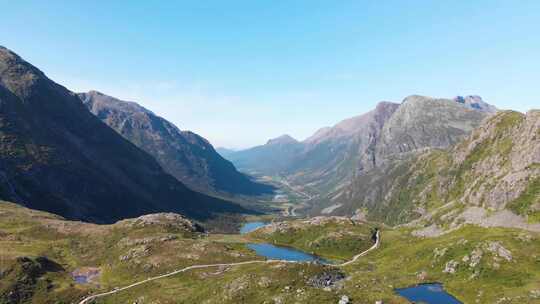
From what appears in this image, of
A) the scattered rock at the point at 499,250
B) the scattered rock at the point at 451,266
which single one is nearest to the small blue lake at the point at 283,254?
the scattered rock at the point at 451,266

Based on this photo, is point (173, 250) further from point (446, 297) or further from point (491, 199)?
point (491, 199)

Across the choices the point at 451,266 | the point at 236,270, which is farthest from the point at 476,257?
the point at 236,270

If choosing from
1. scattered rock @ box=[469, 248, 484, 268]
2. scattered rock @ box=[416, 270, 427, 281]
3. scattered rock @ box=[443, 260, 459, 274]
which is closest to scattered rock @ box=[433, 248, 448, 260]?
scattered rock @ box=[443, 260, 459, 274]

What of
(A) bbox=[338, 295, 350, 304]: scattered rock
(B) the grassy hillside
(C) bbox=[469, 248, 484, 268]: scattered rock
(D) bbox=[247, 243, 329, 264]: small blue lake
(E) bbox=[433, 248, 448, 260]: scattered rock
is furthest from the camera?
(D) bbox=[247, 243, 329, 264]: small blue lake

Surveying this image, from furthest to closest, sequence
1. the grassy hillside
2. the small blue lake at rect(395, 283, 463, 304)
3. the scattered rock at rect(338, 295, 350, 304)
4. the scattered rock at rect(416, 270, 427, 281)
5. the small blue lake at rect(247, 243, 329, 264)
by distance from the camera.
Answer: the small blue lake at rect(247, 243, 329, 264) → the scattered rock at rect(416, 270, 427, 281) → the small blue lake at rect(395, 283, 463, 304) → the grassy hillside → the scattered rock at rect(338, 295, 350, 304)

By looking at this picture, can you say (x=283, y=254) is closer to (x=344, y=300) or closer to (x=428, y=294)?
(x=428, y=294)

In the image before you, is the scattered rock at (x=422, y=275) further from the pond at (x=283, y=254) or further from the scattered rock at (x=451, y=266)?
the pond at (x=283, y=254)

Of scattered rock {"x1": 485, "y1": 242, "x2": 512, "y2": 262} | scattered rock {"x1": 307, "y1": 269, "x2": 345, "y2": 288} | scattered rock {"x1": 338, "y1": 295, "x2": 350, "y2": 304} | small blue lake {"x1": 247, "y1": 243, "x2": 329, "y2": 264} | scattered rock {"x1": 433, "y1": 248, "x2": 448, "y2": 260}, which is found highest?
scattered rock {"x1": 485, "y1": 242, "x2": 512, "y2": 262}

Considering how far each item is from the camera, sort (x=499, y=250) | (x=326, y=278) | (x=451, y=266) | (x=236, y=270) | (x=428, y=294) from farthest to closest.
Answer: (x=236, y=270) < (x=451, y=266) < (x=499, y=250) < (x=326, y=278) < (x=428, y=294)

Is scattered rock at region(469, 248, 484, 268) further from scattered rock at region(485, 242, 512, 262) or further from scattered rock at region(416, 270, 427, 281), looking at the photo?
scattered rock at region(416, 270, 427, 281)

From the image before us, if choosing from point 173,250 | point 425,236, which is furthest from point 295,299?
point 425,236
